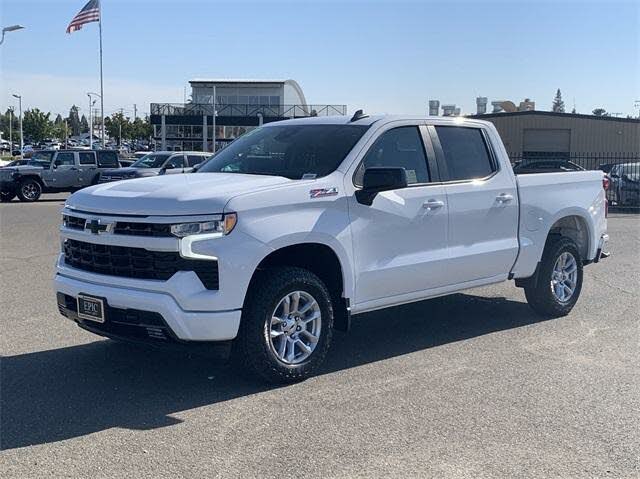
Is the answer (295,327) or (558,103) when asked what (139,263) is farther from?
(558,103)

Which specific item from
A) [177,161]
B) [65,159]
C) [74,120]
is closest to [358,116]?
[177,161]

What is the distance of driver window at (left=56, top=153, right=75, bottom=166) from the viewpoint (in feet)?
84.1

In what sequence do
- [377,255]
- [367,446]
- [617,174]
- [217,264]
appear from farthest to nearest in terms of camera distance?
[617,174] < [377,255] < [217,264] < [367,446]

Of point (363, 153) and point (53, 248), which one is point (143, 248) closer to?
point (363, 153)

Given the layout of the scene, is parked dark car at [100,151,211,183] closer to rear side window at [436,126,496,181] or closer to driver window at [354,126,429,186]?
rear side window at [436,126,496,181]

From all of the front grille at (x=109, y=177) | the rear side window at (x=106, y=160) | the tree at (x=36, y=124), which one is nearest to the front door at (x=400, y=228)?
the front grille at (x=109, y=177)

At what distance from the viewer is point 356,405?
16.8 ft

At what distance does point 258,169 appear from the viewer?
20.9ft

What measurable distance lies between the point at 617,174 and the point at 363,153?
20066 mm

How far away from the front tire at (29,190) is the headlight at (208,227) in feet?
70.0

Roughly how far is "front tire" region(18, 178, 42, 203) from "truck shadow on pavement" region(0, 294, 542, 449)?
1956 cm

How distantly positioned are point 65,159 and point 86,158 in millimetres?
756

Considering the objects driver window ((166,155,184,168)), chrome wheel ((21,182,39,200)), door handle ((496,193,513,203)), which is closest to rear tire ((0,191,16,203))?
chrome wheel ((21,182,39,200))

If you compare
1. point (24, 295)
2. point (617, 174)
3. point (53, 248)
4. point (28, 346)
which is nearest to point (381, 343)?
point (28, 346)
